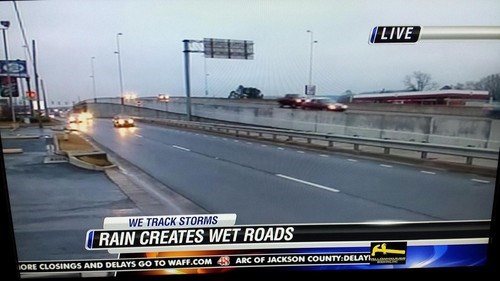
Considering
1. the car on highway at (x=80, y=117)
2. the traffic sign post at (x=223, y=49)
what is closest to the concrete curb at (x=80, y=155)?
the car on highway at (x=80, y=117)

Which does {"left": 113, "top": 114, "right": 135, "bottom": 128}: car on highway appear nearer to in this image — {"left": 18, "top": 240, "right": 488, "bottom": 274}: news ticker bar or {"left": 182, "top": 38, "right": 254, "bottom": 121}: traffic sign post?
{"left": 182, "top": 38, "right": 254, "bottom": 121}: traffic sign post

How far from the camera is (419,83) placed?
1.50 meters

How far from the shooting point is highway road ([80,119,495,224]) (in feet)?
5.17

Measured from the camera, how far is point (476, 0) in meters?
1.39

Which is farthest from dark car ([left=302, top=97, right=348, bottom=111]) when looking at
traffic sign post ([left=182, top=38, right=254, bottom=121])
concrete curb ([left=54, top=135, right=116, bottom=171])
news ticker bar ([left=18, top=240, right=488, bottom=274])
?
concrete curb ([left=54, top=135, right=116, bottom=171])

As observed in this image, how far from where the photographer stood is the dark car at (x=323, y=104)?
1.58m

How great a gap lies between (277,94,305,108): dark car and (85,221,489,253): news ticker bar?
772mm

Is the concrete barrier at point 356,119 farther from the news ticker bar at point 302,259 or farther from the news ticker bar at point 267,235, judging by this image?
the news ticker bar at point 302,259

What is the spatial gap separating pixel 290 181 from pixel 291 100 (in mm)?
522

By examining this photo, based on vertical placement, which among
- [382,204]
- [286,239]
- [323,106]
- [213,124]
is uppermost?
[323,106]

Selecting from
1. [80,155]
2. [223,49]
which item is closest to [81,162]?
[80,155]

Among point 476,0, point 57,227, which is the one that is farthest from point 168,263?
point 476,0

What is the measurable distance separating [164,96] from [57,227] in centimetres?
104

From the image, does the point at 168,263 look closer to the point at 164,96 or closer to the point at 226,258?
the point at 226,258
